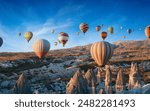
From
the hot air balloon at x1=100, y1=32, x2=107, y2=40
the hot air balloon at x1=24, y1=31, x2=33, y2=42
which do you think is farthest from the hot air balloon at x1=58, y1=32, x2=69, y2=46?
the hot air balloon at x1=100, y1=32, x2=107, y2=40

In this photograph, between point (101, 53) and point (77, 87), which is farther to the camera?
point (101, 53)

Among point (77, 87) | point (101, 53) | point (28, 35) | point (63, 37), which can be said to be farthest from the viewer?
point (28, 35)

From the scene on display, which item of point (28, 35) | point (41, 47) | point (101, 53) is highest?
point (28, 35)

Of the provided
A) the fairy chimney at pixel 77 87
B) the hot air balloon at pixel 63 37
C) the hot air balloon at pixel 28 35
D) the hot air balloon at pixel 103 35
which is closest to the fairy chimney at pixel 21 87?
the fairy chimney at pixel 77 87

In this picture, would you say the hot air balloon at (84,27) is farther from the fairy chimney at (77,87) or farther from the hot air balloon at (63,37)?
the fairy chimney at (77,87)

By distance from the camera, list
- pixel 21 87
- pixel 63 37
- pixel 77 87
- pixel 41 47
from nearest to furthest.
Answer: pixel 77 87 < pixel 21 87 < pixel 41 47 < pixel 63 37

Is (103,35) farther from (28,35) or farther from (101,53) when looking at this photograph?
(101,53)

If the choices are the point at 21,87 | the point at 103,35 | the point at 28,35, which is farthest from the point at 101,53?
the point at 28,35

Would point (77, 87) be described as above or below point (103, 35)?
below
